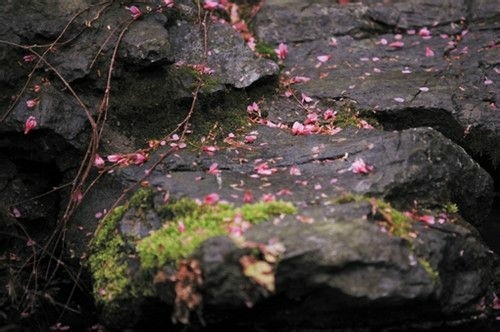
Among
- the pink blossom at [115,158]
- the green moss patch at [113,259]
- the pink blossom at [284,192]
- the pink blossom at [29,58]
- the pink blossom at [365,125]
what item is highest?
the pink blossom at [29,58]

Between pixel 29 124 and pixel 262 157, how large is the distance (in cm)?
228

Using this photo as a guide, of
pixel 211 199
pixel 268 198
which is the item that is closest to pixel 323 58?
pixel 268 198

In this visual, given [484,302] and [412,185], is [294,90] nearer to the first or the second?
[412,185]

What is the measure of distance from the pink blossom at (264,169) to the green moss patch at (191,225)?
0.80m

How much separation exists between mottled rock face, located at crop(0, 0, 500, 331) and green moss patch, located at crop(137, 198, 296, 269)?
0.02 meters

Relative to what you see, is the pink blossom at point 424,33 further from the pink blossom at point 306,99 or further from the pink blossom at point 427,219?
the pink blossom at point 427,219

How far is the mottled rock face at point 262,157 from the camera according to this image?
4.44 m

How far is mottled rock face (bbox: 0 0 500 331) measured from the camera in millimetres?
4438

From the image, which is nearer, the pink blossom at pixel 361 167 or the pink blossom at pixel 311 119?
the pink blossom at pixel 361 167

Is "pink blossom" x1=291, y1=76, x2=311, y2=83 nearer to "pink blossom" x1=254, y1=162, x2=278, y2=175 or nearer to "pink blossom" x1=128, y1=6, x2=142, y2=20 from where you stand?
"pink blossom" x1=254, y1=162, x2=278, y2=175

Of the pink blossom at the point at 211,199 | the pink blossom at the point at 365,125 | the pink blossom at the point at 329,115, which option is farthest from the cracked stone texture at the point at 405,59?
the pink blossom at the point at 211,199

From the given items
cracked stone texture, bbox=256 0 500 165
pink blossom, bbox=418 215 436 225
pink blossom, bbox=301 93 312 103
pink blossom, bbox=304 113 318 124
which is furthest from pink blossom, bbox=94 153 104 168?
pink blossom, bbox=418 215 436 225

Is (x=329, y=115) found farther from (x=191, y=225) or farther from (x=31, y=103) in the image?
(x=31, y=103)

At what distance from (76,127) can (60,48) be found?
0.95 metres
